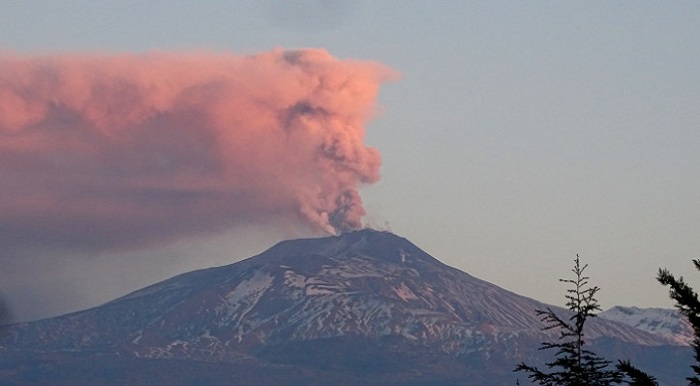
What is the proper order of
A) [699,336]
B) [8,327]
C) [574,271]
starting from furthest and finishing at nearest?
[574,271] → [8,327] → [699,336]

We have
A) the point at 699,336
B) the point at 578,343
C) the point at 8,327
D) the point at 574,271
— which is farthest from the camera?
the point at 574,271

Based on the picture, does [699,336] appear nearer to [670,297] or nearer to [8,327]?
[670,297]

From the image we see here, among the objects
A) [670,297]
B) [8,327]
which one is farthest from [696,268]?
[8,327]

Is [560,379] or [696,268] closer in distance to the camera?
[696,268]

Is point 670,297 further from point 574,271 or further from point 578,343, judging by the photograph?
point 574,271

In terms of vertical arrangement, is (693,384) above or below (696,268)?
below

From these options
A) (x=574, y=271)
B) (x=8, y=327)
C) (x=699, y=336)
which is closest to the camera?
(x=699, y=336)

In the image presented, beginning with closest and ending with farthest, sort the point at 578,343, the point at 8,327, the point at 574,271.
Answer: the point at 8,327 → the point at 578,343 → the point at 574,271

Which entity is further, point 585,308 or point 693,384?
point 585,308

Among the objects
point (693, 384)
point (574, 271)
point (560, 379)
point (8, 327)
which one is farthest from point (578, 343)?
point (8, 327)
